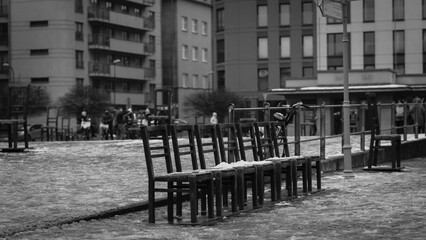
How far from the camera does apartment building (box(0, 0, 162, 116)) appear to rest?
284ft

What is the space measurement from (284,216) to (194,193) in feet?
5.03

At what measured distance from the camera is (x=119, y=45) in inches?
3770

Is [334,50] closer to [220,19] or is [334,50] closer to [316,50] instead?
[316,50]

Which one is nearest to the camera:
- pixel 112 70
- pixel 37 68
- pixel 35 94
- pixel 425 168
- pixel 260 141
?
pixel 260 141

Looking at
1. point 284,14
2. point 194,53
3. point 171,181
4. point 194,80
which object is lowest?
point 171,181

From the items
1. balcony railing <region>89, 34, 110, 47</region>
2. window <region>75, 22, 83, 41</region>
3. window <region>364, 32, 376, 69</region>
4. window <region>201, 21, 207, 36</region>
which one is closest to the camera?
window <region>364, 32, 376, 69</region>

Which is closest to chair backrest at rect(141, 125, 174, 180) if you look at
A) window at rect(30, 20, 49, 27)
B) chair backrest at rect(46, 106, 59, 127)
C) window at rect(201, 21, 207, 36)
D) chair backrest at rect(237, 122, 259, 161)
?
chair backrest at rect(237, 122, 259, 161)

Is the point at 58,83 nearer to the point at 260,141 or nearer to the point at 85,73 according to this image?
the point at 85,73

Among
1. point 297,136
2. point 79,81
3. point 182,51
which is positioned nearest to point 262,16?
point 182,51

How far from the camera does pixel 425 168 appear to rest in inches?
824

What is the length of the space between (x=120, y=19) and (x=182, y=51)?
47.7 feet

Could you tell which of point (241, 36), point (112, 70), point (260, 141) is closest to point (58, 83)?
point (112, 70)

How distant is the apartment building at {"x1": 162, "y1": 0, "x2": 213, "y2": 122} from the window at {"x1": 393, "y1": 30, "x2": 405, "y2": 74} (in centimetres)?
3161

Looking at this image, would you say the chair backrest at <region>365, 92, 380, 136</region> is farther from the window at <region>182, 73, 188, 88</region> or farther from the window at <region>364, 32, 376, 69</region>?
the window at <region>182, 73, 188, 88</region>
